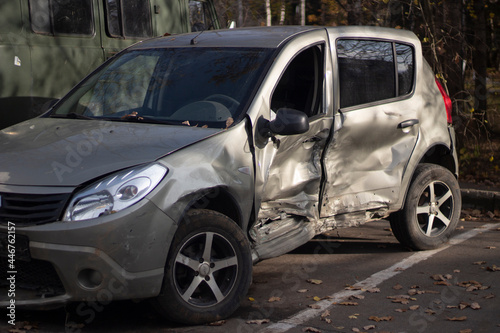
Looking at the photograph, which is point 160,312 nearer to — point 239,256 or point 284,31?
point 239,256

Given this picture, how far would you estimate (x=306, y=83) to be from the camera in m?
5.92

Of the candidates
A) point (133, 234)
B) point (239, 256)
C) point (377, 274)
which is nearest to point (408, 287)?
point (377, 274)

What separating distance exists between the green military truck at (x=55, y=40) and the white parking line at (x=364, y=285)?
4.54 metres

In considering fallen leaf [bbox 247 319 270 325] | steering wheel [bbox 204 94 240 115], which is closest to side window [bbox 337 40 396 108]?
steering wheel [bbox 204 94 240 115]

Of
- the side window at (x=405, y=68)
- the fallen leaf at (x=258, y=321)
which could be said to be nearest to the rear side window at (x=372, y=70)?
the side window at (x=405, y=68)

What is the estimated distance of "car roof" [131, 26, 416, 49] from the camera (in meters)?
5.77

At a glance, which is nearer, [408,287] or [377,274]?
[408,287]

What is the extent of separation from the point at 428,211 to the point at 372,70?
1483 mm

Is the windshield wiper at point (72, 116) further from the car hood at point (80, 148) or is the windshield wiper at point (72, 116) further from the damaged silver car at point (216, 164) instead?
the car hood at point (80, 148)

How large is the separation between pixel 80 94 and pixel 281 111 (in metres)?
1.78

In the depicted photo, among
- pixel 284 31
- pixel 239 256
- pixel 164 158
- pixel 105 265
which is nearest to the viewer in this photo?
pixel 105 265

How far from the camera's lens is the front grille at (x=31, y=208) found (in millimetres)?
4363

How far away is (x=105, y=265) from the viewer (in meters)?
4.33

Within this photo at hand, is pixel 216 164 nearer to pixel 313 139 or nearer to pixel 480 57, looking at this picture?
pixel 313 139
